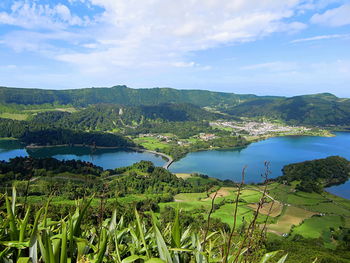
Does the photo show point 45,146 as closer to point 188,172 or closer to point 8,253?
point 188,172

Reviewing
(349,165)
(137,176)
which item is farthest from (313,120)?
(137,176)

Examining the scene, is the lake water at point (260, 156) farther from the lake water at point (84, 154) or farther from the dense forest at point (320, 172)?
the lake water at point (84, 154)

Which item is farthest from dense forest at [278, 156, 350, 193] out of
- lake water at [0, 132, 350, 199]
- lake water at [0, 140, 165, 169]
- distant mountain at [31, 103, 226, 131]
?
distant mountain at [31, 103, 226, 131]

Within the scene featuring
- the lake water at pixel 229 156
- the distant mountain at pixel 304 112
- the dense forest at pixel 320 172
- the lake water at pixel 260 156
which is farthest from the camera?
the distant mountain at pixel 304 112

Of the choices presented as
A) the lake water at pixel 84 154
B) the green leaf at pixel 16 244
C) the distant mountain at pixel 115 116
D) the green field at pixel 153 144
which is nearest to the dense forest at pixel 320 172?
the lake water at pixel 84 154

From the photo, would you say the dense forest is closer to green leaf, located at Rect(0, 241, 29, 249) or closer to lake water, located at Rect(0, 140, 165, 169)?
lake water, located at Rect(0, 140, 165, 169)
